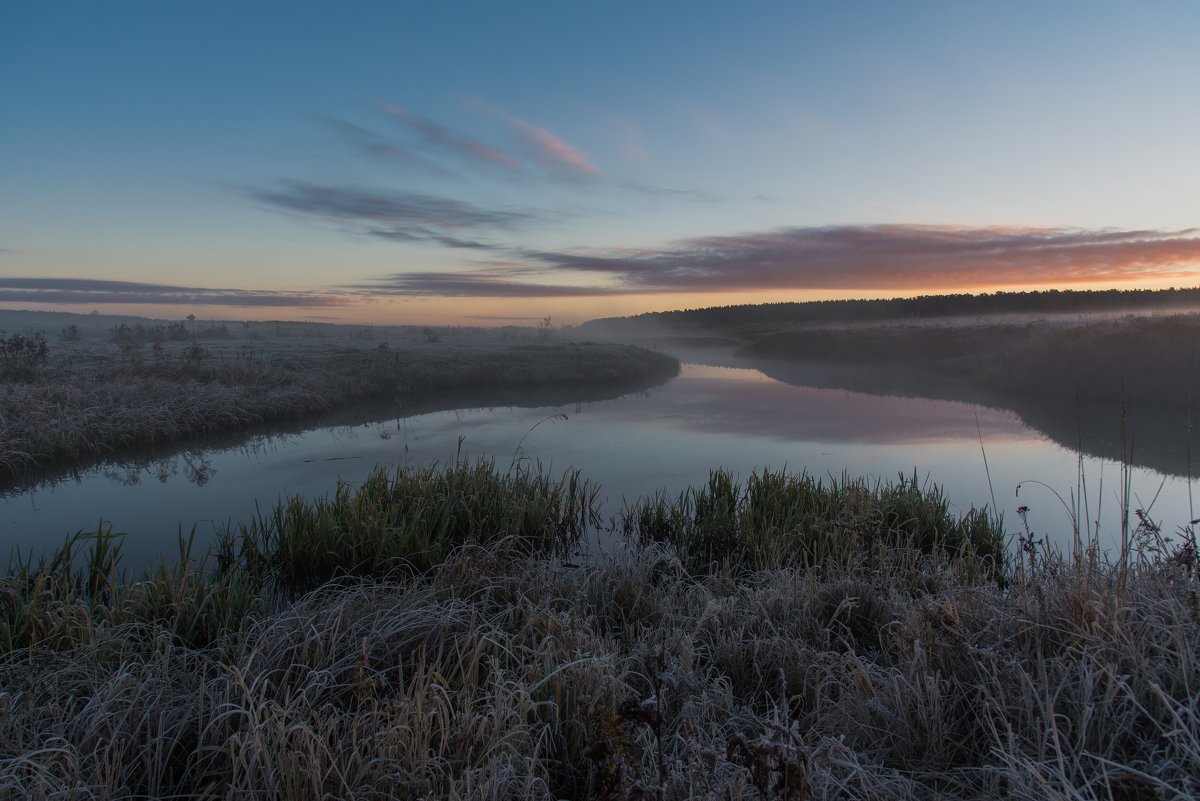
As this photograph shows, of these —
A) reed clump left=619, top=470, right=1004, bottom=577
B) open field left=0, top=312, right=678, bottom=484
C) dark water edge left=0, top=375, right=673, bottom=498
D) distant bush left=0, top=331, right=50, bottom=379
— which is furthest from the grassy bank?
distant bush left=0, top=331, right=50, bottom=379

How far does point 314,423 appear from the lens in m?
18.3

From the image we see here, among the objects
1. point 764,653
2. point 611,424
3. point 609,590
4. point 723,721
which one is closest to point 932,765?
point 723,721

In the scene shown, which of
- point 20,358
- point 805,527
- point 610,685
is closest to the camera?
point 610,685

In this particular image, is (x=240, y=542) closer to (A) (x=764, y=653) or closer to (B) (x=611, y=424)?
(A) (x=764, y=653)

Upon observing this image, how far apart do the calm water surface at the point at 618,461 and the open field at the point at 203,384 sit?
1.64 meters

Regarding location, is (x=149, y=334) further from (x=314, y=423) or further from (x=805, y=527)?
(x=805, y=527)

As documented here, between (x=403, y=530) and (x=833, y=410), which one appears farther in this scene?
(x=833, y=410)

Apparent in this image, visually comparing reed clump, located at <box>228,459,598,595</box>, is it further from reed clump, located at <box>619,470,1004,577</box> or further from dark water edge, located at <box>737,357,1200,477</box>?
dark water edge, located at <box>737,357,1200,477</box>

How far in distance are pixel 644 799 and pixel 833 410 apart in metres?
22.5

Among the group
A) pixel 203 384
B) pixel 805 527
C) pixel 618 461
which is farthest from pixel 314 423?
pixel 805 527

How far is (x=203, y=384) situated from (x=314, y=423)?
4.08 meters

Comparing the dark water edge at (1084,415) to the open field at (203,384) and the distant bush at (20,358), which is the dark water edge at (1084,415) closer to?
the open field at (203,384)

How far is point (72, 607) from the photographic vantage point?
15.7 feet

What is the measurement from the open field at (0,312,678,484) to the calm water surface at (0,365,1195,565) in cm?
164
